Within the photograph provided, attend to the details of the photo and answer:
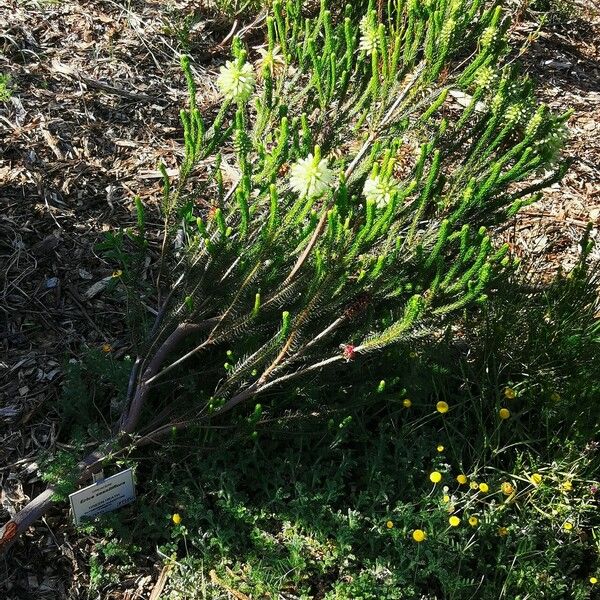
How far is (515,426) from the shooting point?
282 centimetres

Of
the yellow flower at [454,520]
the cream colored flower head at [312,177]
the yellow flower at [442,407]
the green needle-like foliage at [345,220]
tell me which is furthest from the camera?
the yellow flower at [442,407]

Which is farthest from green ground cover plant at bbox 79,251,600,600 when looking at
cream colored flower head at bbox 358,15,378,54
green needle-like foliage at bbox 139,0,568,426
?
cream colored flower head at bbox 358,15,378,54

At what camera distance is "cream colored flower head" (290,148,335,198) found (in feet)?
6.40

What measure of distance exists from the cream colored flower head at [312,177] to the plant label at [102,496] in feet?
3.63

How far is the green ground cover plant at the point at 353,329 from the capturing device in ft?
7.29

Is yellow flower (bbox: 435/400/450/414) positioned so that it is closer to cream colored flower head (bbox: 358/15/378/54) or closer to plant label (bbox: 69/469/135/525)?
plant label (bbox: 69/469/135/525)

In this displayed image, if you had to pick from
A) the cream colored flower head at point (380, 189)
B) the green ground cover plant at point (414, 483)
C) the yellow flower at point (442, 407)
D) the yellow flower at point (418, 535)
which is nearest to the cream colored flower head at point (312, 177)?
the cream colored flower head at point (380, 189)

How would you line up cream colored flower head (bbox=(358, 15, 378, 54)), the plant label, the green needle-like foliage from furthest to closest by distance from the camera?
cream colored flower head (bbox=(358, 15, 378, 54)), the plant label, the green needle-like foliage

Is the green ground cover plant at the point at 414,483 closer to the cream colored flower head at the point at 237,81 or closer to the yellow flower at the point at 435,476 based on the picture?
the yellow flower at the point at 435,476

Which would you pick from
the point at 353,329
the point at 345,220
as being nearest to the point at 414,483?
the point at 353,329

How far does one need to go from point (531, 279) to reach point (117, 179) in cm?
205

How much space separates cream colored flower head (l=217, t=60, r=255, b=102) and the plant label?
128 centimetres

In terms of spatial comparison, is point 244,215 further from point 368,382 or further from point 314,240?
point 368,382

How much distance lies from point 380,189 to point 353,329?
57 centimetres
